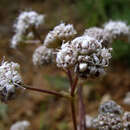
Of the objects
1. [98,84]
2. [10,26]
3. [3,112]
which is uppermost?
[10,26]

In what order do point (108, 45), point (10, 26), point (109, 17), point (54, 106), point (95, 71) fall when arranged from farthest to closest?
point (10, 26)
point (109, 17)
point (54, 106)
point (108, 45)
point (95, 71)

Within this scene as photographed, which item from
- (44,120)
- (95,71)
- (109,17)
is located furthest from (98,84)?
(95,71)

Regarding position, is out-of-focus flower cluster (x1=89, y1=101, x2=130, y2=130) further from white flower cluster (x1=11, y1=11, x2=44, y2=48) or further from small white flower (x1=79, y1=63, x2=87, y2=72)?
white flower cluster (x1=11, y1=11, x2=44, y2=48)

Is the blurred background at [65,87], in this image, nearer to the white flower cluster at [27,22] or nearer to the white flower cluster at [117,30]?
the white flower cluster at [117,30]

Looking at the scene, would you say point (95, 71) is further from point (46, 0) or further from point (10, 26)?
point (46, 0)

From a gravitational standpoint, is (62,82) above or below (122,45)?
below

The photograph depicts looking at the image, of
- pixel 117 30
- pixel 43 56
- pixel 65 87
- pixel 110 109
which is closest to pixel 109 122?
pixel 110 109

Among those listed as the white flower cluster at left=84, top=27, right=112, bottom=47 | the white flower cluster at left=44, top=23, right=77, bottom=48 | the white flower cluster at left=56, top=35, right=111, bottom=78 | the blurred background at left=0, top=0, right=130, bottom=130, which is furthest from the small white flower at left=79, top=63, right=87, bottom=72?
the blurred background at left=0, top=0, right=130, bottom=130
